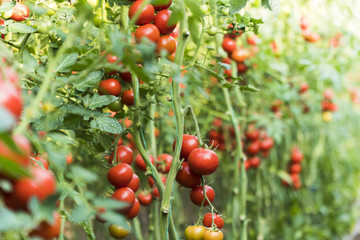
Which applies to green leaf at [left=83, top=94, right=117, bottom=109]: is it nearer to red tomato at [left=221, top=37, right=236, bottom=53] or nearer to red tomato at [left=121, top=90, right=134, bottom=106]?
red tomato at [left=121, top=90, right=134, bottom=106]

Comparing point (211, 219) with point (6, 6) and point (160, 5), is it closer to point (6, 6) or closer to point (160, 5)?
point (160, 5)

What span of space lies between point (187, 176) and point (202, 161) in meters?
0.06

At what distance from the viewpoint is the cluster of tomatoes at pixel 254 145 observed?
72.4 inches

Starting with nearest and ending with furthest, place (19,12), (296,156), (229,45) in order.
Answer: (19,12), (229,45), (296,156)

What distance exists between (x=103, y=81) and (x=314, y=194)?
7.20 ft

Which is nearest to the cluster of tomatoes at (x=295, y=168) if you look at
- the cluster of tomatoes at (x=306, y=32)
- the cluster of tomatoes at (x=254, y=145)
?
the cluster of tomatoes at (x=254, y=145)

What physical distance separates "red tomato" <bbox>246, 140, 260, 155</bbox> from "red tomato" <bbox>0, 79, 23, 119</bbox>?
63.4 inches

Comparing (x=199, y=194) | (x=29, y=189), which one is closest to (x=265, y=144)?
(x=199, y=194)

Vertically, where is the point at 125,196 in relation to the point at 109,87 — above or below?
below

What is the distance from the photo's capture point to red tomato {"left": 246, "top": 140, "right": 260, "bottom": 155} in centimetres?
183

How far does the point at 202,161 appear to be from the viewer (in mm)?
684

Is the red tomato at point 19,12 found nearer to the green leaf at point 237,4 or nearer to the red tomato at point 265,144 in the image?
the green leaf at point 237,4

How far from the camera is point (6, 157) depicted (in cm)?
27

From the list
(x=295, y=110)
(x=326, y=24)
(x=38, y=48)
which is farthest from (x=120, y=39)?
(x=326, y=24)
